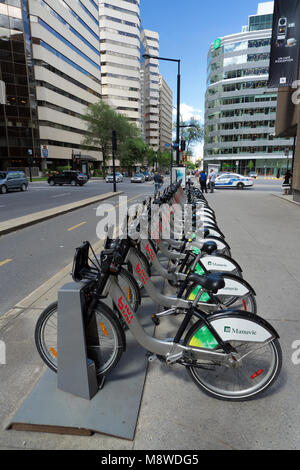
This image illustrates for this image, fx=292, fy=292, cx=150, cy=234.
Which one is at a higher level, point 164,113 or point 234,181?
point 164,113

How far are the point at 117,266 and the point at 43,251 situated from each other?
194 inches

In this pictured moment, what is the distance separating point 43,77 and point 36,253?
57.4 meters

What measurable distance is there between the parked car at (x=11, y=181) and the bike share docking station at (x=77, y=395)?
2249 cm

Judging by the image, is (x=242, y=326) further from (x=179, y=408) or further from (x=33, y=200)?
(x=33, y=200)

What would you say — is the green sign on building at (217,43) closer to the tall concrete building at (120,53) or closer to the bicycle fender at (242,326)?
the tall concrete building at (120,53)

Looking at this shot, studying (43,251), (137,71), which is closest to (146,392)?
(43,251)

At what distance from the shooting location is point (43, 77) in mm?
53156

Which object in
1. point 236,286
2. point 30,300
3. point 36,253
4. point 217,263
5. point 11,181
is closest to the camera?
point 236,286

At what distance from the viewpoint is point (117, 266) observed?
7.99 feet

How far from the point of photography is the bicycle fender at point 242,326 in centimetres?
225

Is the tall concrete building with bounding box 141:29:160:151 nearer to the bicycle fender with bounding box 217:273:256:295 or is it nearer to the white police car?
the white police car

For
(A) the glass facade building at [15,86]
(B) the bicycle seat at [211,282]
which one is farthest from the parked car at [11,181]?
(A) the glass facade building at [15,86]

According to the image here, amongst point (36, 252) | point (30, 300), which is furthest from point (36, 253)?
point (30, 300)
